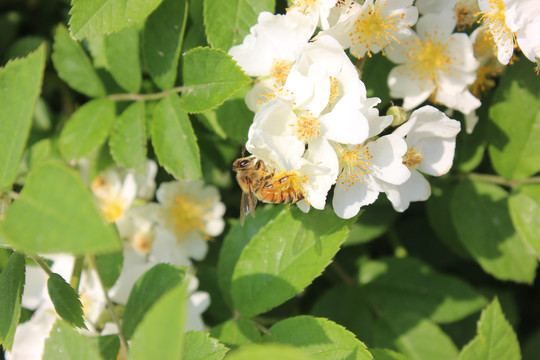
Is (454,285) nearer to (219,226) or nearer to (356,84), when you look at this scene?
(219,226)

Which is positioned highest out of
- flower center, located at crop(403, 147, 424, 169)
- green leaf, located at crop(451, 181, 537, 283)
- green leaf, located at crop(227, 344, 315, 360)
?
green leaf, located at crop(227, 344, 315, 360)

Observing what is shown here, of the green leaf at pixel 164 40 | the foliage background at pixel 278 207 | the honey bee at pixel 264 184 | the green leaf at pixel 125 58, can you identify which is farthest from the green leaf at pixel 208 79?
the green leaf at pixel 125 58

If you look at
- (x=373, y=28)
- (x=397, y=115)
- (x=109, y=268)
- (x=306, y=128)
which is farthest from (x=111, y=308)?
(x=373, y=28)

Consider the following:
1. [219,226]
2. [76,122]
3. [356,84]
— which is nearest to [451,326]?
[219,226]

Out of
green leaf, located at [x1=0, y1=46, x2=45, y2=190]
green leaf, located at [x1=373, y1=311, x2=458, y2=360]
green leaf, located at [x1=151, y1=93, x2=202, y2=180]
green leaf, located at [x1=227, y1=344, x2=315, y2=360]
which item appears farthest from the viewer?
green leaf, located at [x1=373, y1=311, x2=458, y2=360]

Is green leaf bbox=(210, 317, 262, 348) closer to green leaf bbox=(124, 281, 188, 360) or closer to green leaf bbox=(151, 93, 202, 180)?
green leaf bbox=(151, 93, 202, 180)

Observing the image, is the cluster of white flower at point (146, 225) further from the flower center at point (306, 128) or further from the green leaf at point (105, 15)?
the flower center at point (306, 128)

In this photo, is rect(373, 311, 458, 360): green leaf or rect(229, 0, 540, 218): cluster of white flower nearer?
rect(229, 0, 540, 218): cluster of white flower

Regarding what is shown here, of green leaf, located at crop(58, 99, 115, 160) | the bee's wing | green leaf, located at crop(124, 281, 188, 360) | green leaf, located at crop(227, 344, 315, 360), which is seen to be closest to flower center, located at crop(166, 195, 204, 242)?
green leaf, located at crop(58, 99, 115, 160)
